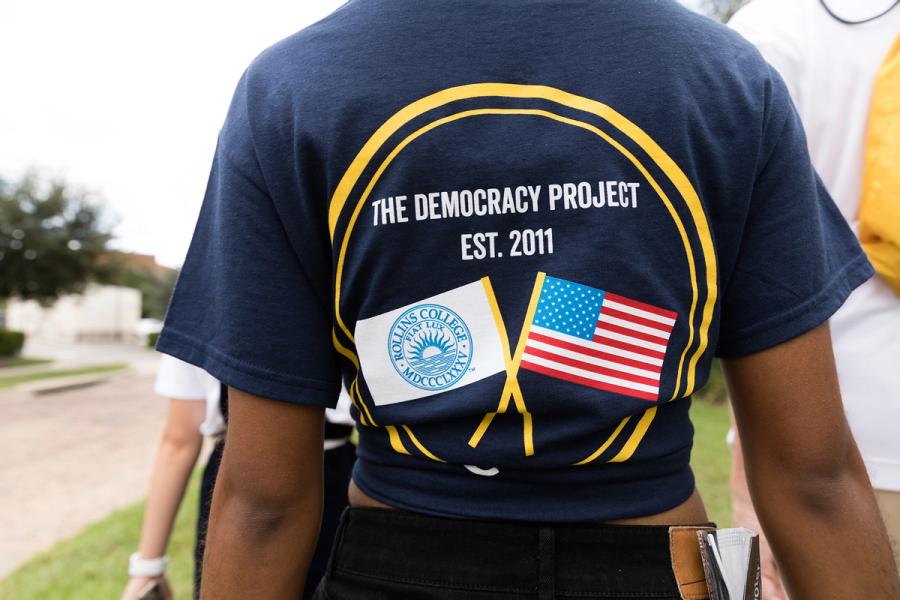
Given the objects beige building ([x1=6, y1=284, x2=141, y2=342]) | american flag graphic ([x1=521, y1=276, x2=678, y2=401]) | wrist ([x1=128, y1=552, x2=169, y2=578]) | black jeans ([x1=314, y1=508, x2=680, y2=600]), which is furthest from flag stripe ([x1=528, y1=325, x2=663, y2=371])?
beige building ([x1=6, y1=284, x2=141, y2=342])

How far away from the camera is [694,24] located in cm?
113

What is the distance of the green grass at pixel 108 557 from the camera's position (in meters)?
5.43

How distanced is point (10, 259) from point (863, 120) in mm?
33141

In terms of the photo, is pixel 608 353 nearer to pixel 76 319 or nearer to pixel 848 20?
Result: pixel 848 20

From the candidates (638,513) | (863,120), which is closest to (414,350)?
(638,513)

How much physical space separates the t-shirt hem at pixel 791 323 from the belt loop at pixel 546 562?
16.0 inches

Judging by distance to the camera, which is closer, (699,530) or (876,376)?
(699,530)

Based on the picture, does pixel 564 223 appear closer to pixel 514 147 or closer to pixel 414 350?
pixel 514 147

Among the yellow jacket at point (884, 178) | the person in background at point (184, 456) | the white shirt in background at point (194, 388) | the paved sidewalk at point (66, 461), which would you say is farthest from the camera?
the paved sidewalk at point (66, 461)

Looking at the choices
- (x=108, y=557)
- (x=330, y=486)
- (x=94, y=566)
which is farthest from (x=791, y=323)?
(x=108, y=557)

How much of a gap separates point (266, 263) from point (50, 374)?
25992mm

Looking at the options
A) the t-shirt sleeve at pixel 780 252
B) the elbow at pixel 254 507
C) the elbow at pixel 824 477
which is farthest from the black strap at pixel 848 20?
the elbow at pixel 254 507

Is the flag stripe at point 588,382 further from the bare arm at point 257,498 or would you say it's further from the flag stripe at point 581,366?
the bare arm at point 257,498

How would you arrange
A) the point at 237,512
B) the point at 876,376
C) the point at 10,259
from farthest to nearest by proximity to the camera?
the point at 10,259 < the point at 876,376 < the point at 237,512
